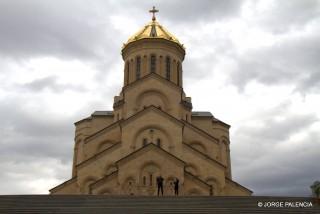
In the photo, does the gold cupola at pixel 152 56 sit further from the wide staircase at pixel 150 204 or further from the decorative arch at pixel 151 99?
the wide staircase at pixel 150 204

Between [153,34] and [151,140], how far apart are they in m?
10.4

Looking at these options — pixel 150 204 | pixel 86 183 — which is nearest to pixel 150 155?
pixel 86 183

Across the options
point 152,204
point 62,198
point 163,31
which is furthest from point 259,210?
point 163,31

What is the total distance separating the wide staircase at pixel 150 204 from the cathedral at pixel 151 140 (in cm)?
504

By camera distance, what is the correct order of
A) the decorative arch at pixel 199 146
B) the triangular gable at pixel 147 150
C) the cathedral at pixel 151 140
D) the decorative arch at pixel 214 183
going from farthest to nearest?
the decorative arch at pixel 199 146, the decorative arch at pixel 214 183, the triangular gable at pixel 147 150, the cathedral at pixel 151 140

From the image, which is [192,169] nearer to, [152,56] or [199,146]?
[199,146]

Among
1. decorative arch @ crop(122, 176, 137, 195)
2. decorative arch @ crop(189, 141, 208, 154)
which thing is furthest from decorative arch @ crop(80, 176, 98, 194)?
decorative arch @ crop(189, 141, 208, 154)

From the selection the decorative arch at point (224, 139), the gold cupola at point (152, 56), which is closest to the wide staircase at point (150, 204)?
the gold cupola at point (152, 56)

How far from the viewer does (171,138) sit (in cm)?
2417

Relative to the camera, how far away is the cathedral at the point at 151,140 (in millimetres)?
21812

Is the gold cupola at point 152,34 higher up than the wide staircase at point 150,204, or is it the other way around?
the gold cupola at point 152,34

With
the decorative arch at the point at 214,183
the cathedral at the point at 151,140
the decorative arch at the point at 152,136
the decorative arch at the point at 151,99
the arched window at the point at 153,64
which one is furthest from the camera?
the arched window at the point at 153,64

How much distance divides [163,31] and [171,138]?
1114cm

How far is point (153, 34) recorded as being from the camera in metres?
31.3
